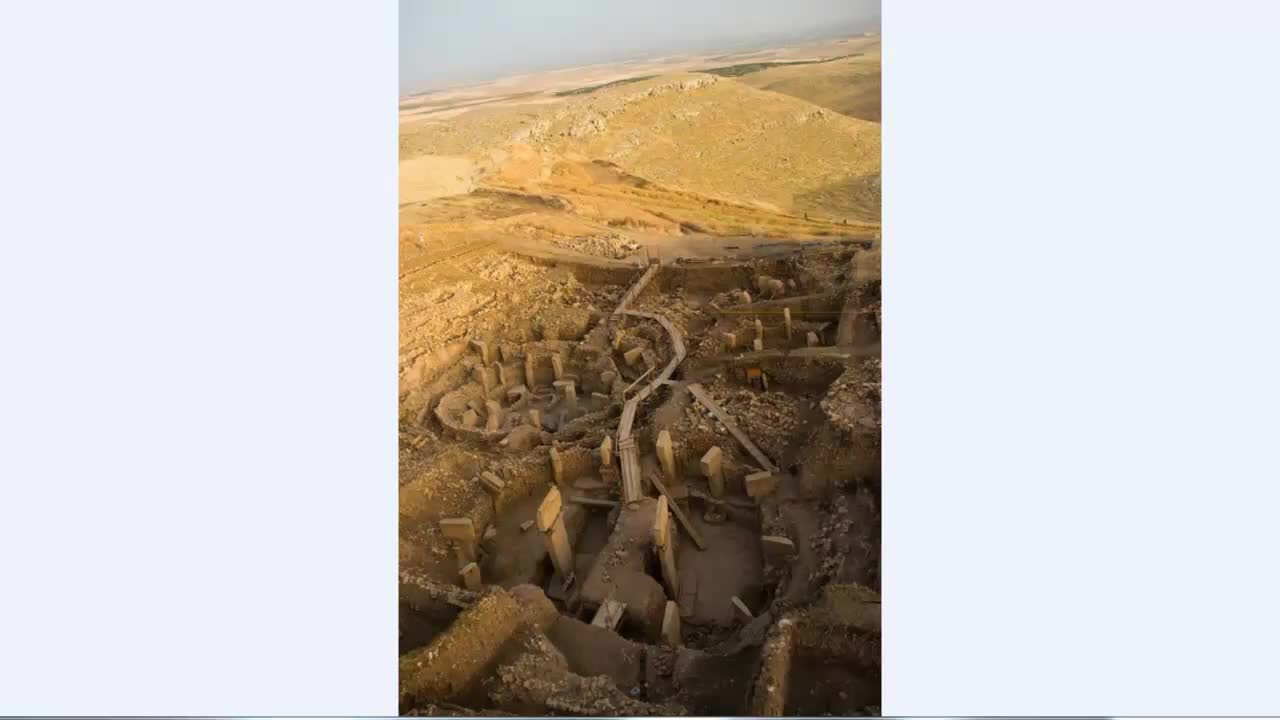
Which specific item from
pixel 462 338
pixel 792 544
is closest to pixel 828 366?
pixel 792 544

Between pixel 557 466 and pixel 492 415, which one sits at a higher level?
pixel 492 415

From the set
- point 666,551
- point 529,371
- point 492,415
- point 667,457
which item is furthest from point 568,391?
point 666,551

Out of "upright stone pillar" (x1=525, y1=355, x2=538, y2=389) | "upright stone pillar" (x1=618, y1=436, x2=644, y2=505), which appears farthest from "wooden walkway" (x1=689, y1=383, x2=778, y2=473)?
"upright stone pillar" (x1=525, y1=355, x2=538, y2=389)

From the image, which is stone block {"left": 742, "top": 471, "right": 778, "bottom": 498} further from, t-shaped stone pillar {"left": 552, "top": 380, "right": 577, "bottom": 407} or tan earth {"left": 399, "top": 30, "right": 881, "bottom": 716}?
t-shaped stone pillar {"left": 552, "top": 380, "right": 577, "bottom": 407}

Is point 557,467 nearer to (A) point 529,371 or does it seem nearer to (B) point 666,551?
(B) point 666,551

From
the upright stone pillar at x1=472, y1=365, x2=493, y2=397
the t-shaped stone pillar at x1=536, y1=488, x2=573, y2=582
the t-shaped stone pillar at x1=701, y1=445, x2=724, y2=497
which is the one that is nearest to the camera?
the t-shaped stone pillar at x1=536, y1=488, x2=573, y2=582
